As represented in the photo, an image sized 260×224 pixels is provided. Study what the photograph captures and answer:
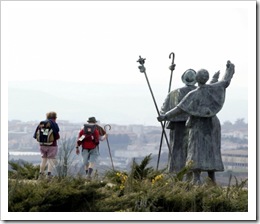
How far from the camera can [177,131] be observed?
914 inches

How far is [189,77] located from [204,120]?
1.60 m

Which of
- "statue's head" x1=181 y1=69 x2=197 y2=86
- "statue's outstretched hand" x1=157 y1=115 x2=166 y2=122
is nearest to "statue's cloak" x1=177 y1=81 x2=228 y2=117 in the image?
"statue's outstretched hand" x1=157 y1=115 x2=166 y2=122

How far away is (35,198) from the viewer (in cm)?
1750

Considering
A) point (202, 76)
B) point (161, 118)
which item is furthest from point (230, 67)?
point (161, 118)

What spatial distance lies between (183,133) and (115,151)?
7921 mm

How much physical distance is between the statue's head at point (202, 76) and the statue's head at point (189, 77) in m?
1.39

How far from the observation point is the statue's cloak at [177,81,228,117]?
2155cm

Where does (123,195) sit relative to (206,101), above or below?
below

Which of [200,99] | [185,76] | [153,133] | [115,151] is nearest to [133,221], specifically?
[200,99]

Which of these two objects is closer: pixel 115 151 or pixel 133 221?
pixel 133 221

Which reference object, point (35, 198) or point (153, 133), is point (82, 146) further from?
point (153, 133)

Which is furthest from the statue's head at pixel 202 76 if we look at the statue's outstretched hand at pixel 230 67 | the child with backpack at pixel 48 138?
the child with backpack at pixel 48 138

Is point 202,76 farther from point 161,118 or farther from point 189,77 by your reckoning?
point 189,77

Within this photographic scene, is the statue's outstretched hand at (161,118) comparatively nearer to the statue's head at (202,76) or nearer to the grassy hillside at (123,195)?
the statue's head at (202,76)
